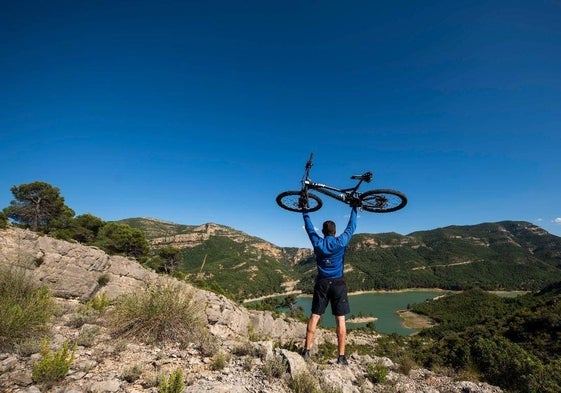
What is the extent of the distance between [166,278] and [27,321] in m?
2.15

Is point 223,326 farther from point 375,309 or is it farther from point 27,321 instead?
point 375,309

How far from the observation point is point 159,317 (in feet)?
16.6

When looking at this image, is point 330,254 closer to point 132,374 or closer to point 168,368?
point 168,368

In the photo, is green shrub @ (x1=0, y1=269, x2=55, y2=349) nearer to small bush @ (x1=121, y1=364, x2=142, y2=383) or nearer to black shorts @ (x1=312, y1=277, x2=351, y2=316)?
small bush @ (x1=121, y1=364, x2=142, y2=383)

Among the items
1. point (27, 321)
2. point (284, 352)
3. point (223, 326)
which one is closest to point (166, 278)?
point (27, 321)

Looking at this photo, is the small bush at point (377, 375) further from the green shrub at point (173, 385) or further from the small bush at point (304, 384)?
the green shrub at point (173, 385)

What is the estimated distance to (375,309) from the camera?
136875 millimetres

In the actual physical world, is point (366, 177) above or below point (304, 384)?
above

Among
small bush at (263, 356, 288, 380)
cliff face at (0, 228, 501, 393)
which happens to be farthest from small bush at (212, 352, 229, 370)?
small bush at (263, 356, 288, 380)

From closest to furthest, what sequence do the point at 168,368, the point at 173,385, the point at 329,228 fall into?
1. the point at 173,385
2. the point at 168,368
3. the point at 329,228

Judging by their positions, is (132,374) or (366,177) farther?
(366,177)

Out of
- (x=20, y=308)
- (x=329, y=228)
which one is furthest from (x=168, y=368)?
(x=329, y=228)

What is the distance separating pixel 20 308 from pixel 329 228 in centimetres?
532

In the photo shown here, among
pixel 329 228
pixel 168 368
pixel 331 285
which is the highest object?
pixel 329 228
